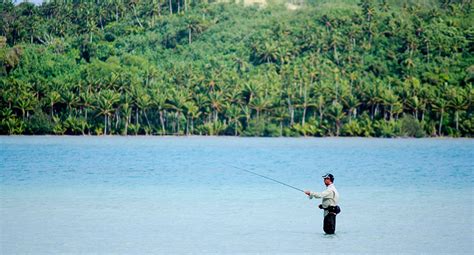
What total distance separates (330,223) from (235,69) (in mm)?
100731

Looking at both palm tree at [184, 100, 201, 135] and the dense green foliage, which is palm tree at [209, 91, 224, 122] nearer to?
the dense green foliage

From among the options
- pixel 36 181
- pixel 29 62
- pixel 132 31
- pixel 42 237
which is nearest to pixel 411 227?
pixel 42 237

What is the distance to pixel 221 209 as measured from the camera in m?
27.1

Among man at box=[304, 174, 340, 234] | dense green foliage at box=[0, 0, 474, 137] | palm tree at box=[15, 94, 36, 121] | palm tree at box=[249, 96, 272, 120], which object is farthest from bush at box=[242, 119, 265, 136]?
man at box=[304, 174, 340, 234]

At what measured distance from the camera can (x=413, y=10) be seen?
143000 mm

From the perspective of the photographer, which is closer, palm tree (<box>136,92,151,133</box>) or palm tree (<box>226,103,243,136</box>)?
palm tree (<box>136,92,151,133</box>)

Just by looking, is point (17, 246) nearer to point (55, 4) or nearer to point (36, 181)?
point (36, 181)

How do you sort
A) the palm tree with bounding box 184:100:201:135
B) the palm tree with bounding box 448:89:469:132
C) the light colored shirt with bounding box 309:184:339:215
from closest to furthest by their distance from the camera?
1. the light colored shirt with bounding box 309:184:339:215
2. the palm tree with bounding box 448:89:469:132
3. the palm tree with bounding box 184:100:201:135

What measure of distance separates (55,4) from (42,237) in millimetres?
128342

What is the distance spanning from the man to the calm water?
1.63 feet

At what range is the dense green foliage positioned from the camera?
10244cm

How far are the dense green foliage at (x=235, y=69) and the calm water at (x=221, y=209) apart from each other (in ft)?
164

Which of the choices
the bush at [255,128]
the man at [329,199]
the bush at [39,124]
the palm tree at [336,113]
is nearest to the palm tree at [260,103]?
the bush at [255,128]

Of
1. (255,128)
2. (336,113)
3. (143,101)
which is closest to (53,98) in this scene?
(143,101)
